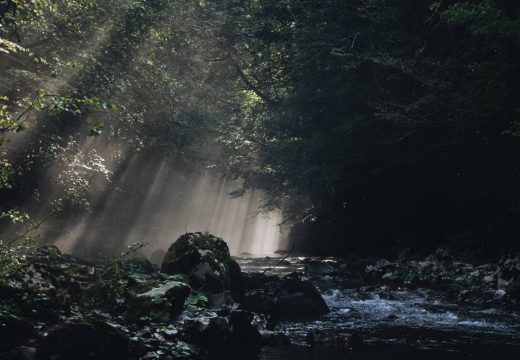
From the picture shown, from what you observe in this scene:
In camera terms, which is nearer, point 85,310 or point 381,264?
point 85,310

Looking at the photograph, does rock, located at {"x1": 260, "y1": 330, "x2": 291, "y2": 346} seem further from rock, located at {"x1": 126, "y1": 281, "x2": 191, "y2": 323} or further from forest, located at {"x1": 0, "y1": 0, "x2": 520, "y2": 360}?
rock, located at {"x1": 126, "y1": 281, "x2": 191, "y2": 323}

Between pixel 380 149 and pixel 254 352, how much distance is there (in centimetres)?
1524

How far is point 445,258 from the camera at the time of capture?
57.2 feet

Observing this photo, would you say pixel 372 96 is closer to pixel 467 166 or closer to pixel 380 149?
pixel 380 149

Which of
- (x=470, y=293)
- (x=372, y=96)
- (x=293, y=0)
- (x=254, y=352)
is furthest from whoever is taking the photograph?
(x=293, y=0)

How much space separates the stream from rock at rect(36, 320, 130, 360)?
2.25 metres

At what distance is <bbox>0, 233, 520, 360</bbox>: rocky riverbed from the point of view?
22.5ft

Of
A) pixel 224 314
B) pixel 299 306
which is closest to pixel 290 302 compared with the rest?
pixel 299 306

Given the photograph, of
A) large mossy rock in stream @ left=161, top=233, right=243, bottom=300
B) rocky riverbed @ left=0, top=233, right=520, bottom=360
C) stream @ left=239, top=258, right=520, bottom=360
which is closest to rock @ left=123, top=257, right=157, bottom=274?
rocky riverbed @ left=0, top=233, right=520, bottom=360

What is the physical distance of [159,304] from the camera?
326 inches

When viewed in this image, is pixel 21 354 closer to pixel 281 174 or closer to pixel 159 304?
pixel 159 304

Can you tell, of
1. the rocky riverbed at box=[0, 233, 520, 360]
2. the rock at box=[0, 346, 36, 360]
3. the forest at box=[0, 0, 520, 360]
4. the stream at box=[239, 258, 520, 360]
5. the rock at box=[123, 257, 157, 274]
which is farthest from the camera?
the rock at box=[123, 257, 157, 274]

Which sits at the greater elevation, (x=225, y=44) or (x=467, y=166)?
(x=225, y=44)

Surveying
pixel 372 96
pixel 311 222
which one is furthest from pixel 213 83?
pixel 372 96
